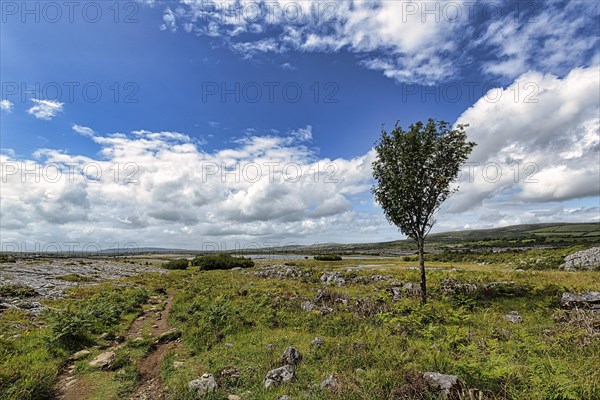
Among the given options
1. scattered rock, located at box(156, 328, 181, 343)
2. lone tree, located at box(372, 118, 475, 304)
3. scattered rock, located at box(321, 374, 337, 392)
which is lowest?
scattered rock, located at box(156, 328, 181, 343)

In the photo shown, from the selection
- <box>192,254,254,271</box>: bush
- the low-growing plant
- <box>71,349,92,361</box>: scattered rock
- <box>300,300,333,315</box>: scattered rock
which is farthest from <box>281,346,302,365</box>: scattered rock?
<box>192,254,254,271</box>: bush

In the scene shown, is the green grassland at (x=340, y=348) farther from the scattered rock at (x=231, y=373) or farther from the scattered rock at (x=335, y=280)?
the scattered rock at (x=335, y=280)

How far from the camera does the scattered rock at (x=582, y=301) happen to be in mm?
15953

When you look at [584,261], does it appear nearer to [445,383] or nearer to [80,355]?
[445,383]

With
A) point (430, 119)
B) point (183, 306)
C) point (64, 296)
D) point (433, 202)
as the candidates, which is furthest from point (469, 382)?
point (64, 296)

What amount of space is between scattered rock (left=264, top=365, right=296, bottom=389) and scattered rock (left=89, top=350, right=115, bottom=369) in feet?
22.5

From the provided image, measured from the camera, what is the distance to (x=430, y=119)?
2066 centimetres

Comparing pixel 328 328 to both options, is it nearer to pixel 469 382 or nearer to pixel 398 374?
pixel 398 374

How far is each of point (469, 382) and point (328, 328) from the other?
7.40m

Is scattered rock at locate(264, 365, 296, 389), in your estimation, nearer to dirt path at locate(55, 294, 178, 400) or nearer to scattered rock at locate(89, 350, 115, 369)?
dirt path at locate(55, 294, 178, 400)

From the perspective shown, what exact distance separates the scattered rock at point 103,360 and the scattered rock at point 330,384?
28.5 feet

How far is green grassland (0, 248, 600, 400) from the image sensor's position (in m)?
7.39

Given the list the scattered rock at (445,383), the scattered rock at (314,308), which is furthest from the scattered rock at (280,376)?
the scattered rock at (314,308)

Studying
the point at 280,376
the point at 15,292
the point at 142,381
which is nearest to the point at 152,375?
the point at 142,381
